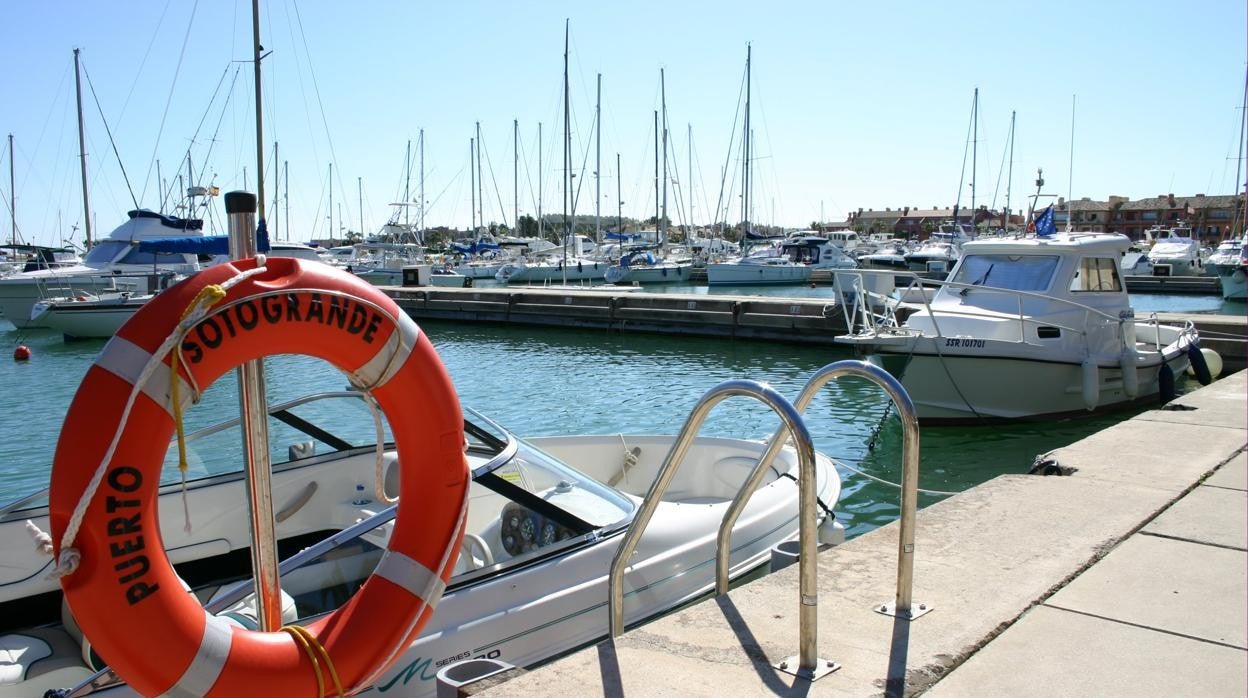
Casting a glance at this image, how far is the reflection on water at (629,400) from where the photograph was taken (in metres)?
11.2

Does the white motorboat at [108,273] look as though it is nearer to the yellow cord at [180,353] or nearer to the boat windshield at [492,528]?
the boat windshield at [492,528]

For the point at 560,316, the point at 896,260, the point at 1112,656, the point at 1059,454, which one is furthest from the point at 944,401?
the point at 896,260

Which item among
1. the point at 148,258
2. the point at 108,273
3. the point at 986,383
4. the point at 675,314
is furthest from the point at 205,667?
the point at 148,258

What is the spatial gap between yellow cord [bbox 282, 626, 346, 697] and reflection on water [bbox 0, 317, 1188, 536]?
116 inches

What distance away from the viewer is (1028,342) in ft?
40.2

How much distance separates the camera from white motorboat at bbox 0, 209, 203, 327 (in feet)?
94.6

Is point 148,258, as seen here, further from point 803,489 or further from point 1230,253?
point 1230,253

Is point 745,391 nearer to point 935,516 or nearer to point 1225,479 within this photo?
point 935,516

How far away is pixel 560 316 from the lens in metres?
27.2

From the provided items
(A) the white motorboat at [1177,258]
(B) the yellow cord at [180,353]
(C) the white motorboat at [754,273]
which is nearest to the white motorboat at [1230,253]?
(A) the white motorboat at [1177,258]

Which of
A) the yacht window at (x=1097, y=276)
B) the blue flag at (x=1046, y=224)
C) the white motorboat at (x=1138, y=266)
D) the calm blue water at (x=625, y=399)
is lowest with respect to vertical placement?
the calm blue water at (x=625, y=399)

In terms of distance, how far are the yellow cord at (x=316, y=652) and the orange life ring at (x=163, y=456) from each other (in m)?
0.01

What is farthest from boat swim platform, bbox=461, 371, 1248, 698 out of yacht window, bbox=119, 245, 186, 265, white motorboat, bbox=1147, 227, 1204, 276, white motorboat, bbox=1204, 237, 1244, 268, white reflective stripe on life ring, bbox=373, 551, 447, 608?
white motorboat, bbox=1147, 227, 1204, 276

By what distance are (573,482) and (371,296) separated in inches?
97.3
